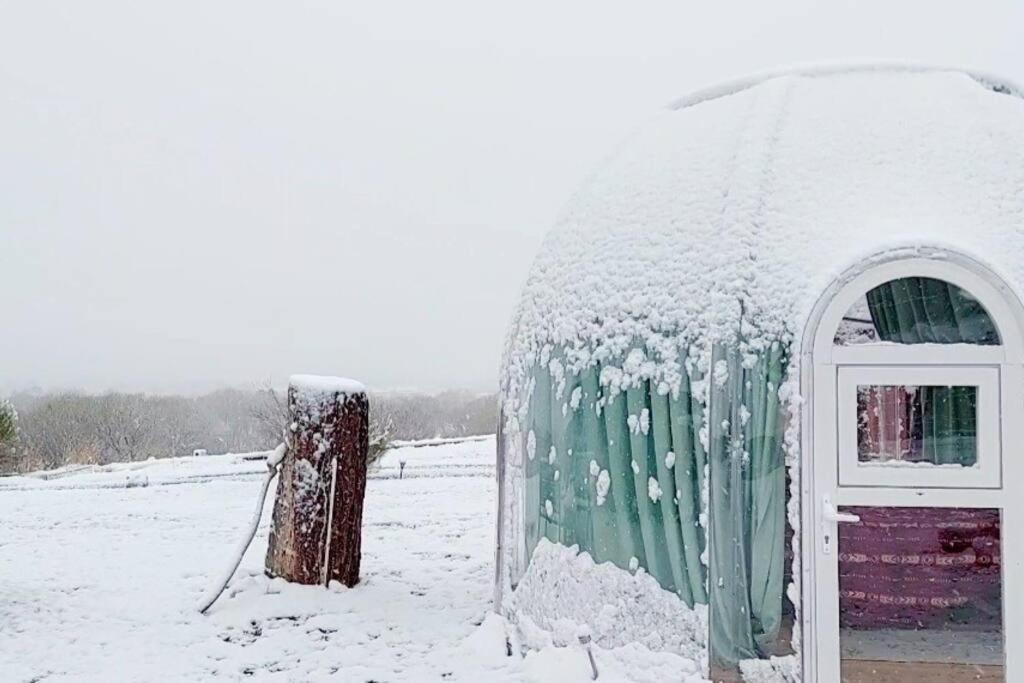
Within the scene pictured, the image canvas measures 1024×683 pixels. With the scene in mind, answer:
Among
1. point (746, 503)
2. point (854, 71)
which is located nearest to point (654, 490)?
point (746, 503)

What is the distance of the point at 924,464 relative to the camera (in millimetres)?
3699

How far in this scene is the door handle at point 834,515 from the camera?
3.70 m

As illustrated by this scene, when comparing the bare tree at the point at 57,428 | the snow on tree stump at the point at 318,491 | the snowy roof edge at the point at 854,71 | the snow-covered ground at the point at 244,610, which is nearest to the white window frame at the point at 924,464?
the snow-covered ground at the point at 244,610

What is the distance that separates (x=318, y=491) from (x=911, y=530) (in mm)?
3955

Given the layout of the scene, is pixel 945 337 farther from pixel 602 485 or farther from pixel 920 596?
pixel 602 485

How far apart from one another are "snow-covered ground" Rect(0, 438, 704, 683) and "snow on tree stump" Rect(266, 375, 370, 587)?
198mm

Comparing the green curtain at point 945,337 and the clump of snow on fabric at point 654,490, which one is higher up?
the green curtain at point 945,337

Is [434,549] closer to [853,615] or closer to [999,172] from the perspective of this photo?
[853,615]

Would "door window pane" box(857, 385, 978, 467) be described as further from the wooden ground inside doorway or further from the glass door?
the wooden ground inside doorway

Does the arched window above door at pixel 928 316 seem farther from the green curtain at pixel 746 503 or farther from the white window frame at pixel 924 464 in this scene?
the green curtain at pixel 746 503

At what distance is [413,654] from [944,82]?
419cm

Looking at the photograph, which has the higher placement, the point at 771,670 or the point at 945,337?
the point at 945,337

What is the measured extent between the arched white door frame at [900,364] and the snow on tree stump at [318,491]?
3542 mm

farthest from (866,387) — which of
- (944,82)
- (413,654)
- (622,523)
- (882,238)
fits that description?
(413,654)
